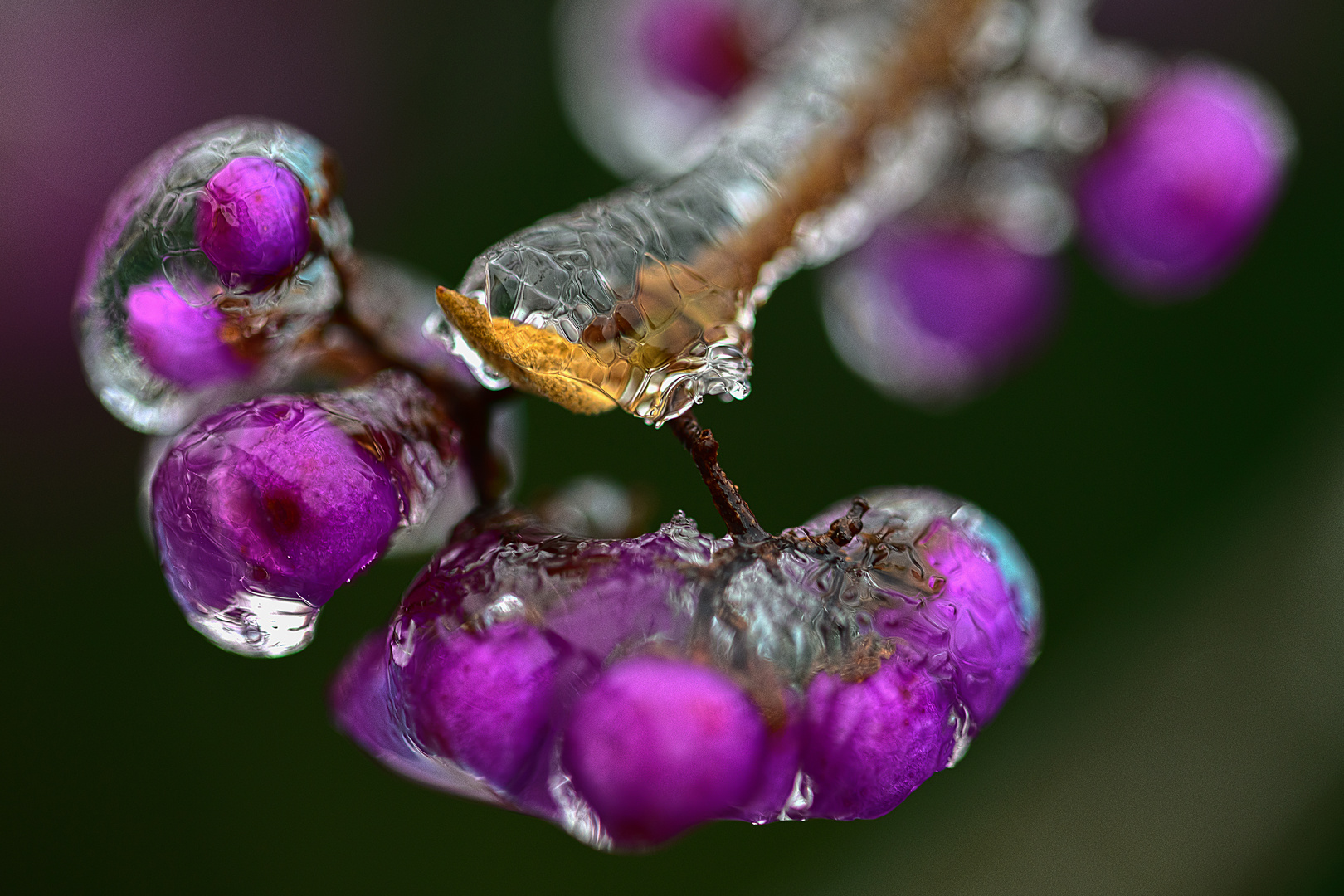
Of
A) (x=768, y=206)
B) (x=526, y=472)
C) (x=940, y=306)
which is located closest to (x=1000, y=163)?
(x=940, y=306)

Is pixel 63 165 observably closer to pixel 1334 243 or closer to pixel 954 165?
pixel 954 165

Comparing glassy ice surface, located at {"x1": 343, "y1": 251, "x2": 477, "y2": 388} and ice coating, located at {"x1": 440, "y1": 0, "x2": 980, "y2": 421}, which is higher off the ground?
ice coating, located at {"x1": 440, "y1": 0, "x2": 980, "y2": 421}

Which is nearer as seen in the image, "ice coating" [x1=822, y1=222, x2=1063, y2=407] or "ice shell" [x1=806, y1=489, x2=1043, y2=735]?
"ice shell" [x1=806, y1=489, x2=1043, y2=735]

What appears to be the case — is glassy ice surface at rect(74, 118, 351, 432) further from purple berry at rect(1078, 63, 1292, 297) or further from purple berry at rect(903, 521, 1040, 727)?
purple berry at rect(1078, 63, 1292, 297)

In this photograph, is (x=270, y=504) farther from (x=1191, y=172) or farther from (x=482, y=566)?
(x=1191, y=172)

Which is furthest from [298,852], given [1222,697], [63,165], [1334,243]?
[1334,243]

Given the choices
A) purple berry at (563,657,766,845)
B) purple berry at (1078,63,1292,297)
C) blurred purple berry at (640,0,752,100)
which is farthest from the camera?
blurred purple berry at (640,0,752,100)

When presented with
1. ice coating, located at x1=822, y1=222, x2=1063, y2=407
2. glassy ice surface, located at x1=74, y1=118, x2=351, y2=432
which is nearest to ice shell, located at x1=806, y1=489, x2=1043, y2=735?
glassy ice surface, located at x1=74, y1=118, x2=351, y2=432
